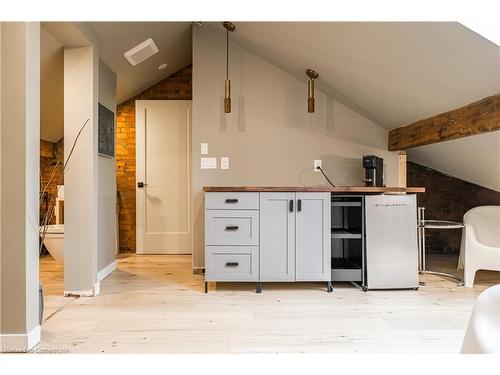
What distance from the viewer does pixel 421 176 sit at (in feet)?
15.5

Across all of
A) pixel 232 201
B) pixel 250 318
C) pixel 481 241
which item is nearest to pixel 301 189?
pixel 232 201

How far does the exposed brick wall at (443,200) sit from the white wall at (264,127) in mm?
1514

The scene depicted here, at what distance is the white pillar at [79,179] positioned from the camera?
113 inches

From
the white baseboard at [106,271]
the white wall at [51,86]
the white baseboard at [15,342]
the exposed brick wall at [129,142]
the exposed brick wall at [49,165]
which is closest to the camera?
the white baseboard at [15,342]

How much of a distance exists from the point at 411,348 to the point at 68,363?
1.80 meters

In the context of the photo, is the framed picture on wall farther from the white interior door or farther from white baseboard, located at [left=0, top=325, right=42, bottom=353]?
white baseboard, located at [left=0, top=325, right=42, bottom=353]

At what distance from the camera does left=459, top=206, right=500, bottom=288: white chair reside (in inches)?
119

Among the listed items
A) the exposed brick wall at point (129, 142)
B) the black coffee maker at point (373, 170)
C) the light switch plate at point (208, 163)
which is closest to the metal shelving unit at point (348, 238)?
the black coffee maker at point (373, 170)

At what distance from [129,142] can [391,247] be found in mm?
3533

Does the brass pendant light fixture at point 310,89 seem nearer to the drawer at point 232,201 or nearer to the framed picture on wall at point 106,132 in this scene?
the drawer at point 232,201

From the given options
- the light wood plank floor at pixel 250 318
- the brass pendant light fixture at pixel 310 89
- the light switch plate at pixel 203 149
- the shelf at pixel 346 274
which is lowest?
the light wood plank floor at pixel 250 318

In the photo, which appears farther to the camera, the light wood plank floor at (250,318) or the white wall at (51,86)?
the white wall at (51,86)

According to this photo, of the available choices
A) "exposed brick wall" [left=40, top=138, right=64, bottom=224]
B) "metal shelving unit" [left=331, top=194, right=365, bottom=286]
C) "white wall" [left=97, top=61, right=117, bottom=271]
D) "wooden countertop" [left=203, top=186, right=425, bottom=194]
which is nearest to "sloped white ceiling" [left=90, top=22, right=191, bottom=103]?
"white wall" [left=97, top=61, right=117, bottom=271]
